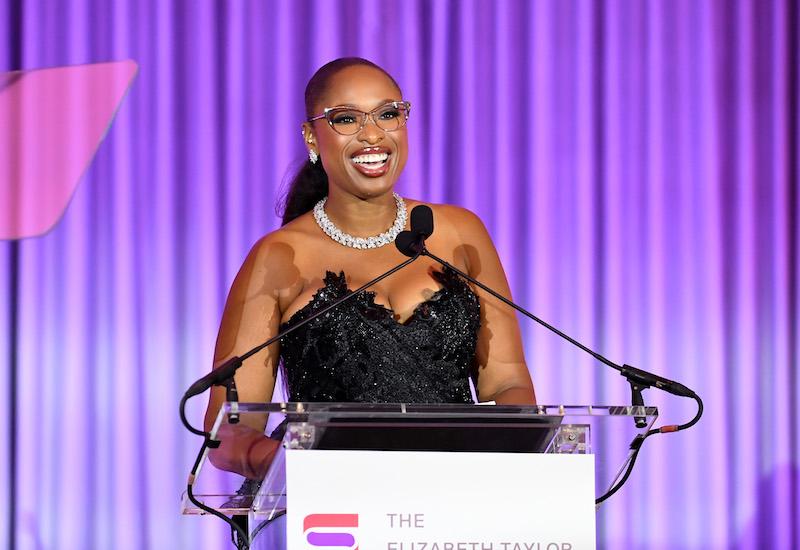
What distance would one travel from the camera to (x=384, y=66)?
387 centimetres

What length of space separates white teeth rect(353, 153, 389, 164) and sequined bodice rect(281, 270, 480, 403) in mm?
241

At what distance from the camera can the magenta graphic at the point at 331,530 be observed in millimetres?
1551

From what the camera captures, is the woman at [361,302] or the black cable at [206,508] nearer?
the black cable at [206,508]

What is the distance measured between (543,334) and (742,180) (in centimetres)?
85

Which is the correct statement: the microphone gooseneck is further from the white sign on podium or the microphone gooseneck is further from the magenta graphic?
the magenta graphic

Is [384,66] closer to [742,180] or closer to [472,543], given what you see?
[742,180]

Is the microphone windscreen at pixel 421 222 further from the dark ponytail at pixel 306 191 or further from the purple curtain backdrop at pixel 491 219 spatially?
the purple curtain backdrop at pixel 491 219

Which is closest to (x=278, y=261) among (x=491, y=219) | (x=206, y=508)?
(x=206, y=508)

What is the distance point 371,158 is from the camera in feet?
8.04

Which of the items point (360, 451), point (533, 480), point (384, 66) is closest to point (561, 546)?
point (533, 480)

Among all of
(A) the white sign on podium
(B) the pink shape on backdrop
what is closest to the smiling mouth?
(A) the white sign on podium

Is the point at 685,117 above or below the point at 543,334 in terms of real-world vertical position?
above

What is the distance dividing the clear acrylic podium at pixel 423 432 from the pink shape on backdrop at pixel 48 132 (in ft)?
7.46

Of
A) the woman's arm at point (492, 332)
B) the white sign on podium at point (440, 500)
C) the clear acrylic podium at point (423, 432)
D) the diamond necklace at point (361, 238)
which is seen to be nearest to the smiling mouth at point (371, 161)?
A: the diamond necklace at point (361, 238)
